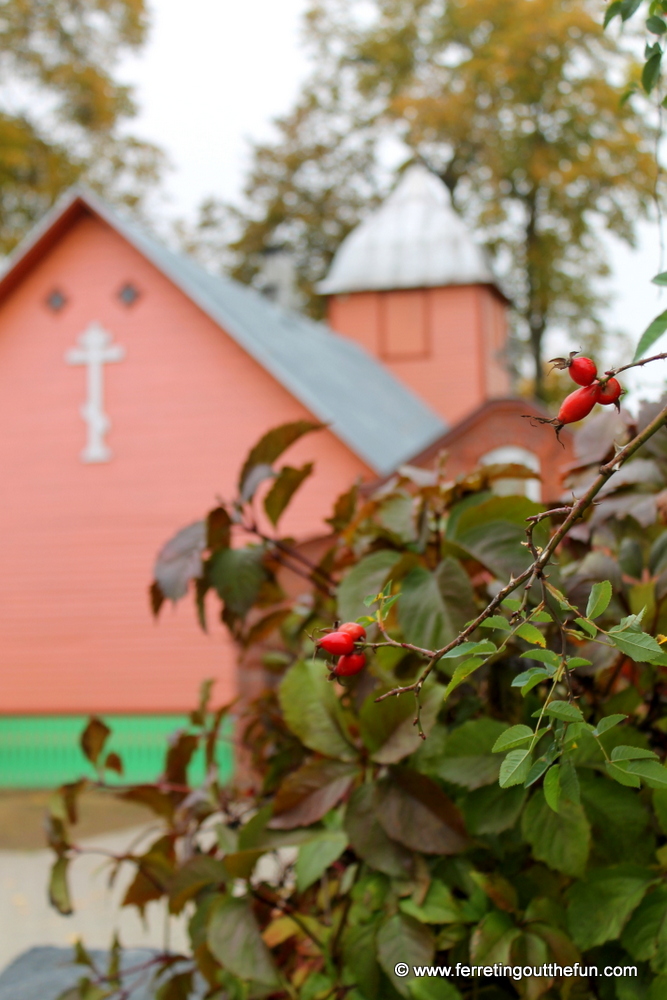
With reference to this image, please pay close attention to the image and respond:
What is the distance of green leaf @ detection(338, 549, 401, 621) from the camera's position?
1.28 metres

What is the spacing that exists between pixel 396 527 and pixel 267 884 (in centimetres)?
56

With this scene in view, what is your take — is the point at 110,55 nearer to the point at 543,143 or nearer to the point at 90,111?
the point at 90,111

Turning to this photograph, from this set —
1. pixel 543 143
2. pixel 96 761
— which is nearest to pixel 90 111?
pixel 543 143

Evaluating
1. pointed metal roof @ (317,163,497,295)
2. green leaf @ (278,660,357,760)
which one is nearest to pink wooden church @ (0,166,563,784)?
pointed metal roof @ (317,163,497,295)

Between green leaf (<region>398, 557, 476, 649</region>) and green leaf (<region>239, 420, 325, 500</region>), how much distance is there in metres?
0.36

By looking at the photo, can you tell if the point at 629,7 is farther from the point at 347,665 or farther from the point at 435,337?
the point at 435,337

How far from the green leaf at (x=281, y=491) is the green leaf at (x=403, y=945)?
0.57 metres

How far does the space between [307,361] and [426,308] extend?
16.5 ft

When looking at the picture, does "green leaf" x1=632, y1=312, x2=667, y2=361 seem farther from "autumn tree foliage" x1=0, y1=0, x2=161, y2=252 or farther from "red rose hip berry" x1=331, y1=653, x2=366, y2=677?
"autumn tree foliage" x1=0, y1=0, x2=161, y2=252

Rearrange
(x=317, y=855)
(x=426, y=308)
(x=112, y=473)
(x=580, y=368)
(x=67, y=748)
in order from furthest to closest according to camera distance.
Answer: (x=426, y=308)
(x=112, y=473)
(x=67, y=748)
(x=317, y=855)
(x=580, y=368)

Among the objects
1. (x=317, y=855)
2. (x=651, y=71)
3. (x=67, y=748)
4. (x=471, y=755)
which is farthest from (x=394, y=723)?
(x=67, y=748)

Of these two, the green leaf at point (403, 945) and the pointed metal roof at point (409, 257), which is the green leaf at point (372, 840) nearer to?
the green leaf at point (403, 945)

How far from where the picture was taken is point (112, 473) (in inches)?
430

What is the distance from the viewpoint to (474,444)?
260 inches
